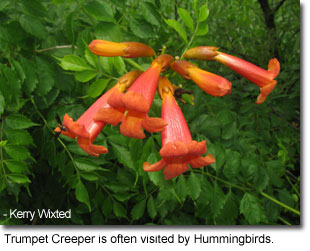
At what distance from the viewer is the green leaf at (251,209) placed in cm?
177

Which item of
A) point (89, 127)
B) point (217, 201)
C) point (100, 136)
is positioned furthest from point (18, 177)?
point (217, 201)

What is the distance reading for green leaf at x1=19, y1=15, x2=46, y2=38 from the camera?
57.1 inches

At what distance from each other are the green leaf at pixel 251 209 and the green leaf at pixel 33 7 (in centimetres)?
153

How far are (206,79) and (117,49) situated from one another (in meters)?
0.39

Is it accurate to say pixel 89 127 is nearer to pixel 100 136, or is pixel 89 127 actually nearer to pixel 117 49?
pixel 117 49

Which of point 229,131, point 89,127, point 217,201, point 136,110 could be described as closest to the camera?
point 136,110

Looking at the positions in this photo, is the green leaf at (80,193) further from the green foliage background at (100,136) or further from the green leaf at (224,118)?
the green leaf at (224,118)

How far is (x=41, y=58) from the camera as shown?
163 cm

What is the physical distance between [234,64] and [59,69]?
A: 1.01m

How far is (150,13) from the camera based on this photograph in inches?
57.7

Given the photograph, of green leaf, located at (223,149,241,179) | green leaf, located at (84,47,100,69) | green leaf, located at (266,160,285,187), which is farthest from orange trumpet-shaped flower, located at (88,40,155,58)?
green leaf, located at (266,160,285,187)

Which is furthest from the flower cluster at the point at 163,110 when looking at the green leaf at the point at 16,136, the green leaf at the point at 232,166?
the green leaf at the point at 232,166

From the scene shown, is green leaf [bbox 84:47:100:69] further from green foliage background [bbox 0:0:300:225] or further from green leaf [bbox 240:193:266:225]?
green leaf [bbox 240:193:266:225]

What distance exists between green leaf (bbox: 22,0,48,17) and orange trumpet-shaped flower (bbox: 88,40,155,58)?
1.45ft
